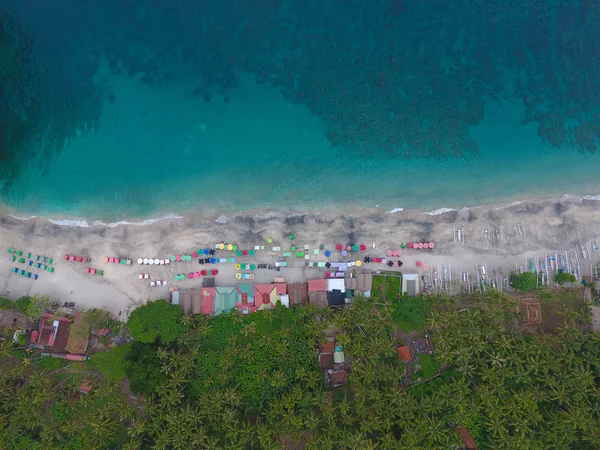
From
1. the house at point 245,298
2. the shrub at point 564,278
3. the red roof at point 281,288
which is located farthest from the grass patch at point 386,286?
the shrub at point 564,278

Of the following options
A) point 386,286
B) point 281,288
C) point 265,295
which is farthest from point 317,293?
point 386,286

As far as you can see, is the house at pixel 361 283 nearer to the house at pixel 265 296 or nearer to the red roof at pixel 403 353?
the red roof at pixel 403 353

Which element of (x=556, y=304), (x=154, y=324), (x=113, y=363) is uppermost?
(x=556, y=304)

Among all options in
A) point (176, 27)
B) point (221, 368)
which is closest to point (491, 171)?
point (221, 368)

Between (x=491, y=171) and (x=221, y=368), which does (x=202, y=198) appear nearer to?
(x=221, y=368)

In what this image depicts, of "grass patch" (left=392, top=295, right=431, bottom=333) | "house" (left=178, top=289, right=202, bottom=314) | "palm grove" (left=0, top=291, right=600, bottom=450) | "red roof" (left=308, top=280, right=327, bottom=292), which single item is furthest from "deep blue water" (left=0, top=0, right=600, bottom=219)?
"palm grove" (left=0, top=291, right=600, bottom=450)

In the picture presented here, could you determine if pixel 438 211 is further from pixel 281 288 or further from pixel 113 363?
pixel 113 363

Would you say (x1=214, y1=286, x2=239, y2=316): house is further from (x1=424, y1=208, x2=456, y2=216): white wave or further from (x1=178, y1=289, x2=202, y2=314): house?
(x1=424, y1=208, x2=456, y2=216): white wave
